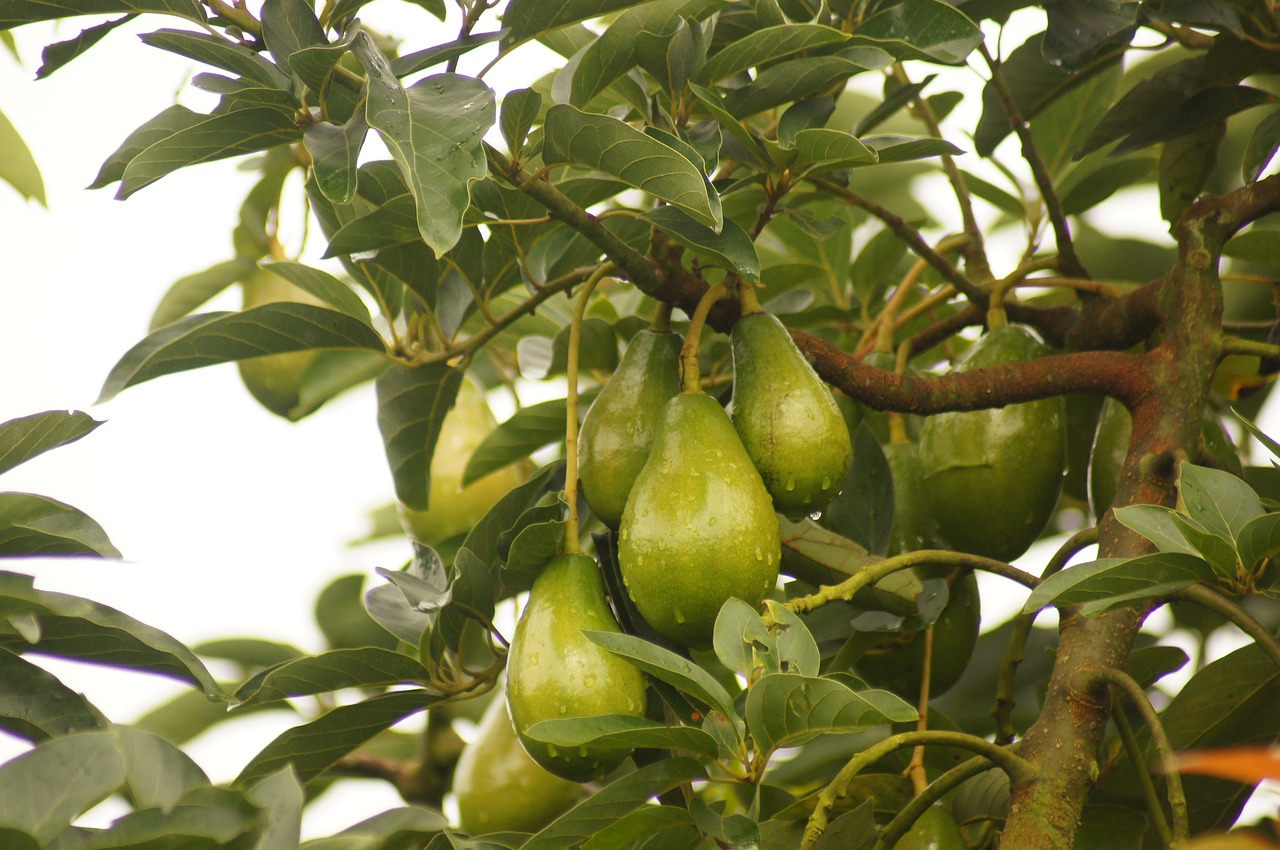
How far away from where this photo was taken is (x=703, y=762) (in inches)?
29.4

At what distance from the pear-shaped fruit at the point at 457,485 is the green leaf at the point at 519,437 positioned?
16 cm

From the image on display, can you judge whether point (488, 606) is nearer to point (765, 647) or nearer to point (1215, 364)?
point (765, 647)

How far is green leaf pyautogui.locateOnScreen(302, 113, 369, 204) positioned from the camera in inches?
26.8

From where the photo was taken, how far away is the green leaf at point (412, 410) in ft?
3.67

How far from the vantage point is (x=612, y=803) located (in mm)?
728

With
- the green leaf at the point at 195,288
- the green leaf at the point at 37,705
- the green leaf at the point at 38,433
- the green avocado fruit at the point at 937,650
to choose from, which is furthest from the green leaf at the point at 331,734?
the green leaf at the point at 195,288

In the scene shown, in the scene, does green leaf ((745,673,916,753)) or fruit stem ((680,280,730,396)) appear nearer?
green leaf ((745,673,916,753))

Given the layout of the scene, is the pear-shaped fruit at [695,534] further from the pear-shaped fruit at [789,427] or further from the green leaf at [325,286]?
the green leaf at [325,286]

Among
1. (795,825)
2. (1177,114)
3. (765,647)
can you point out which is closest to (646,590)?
(765,647)

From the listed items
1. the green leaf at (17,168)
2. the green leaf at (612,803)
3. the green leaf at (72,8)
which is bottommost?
the green leaf at (612,803)

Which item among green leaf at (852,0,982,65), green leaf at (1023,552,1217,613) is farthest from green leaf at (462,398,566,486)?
green leaf at (1023,552,1217,613)

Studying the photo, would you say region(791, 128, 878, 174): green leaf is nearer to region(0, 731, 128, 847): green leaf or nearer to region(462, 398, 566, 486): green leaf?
region(462, 398, 566, 486): green leaf

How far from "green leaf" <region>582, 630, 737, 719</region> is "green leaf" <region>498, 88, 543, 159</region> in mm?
337

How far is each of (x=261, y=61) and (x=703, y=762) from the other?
0.52 m
